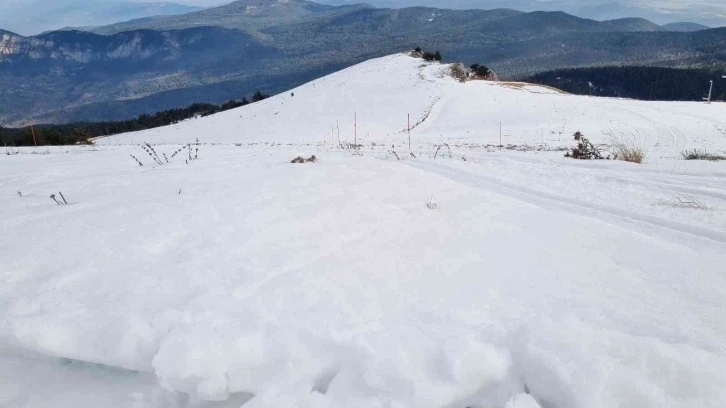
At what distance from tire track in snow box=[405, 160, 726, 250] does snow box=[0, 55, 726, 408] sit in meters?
0.03

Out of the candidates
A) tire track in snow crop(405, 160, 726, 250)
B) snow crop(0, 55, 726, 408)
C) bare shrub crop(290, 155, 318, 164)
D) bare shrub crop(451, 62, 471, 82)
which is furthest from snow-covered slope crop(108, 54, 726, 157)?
snow crop(0, 55, 726, 408)

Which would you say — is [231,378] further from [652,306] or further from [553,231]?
[553,231]

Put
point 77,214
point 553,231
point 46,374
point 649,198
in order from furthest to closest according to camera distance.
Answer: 1. point 649,198
2. point 77,214
3. point 553,231
4. point 46,374

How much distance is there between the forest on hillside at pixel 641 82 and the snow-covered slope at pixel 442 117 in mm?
77684

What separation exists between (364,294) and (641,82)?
118508 mm

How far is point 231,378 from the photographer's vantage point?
1.63 meters

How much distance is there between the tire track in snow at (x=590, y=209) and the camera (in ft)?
10.1

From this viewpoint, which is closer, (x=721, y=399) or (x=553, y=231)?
(x=721, y=399)

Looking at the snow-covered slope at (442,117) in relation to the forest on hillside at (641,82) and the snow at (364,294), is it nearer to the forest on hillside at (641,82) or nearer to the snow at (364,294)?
the snow at (364,294)

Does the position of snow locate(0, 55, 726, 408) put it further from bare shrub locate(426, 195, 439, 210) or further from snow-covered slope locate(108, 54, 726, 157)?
snow-covered slope locate(108, 54, 726, 157)

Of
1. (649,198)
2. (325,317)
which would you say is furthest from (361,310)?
(649,198)

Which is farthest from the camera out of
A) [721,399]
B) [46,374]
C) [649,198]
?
[649,198]

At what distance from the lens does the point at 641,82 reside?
98.0m

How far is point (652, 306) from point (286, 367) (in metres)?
1.64
